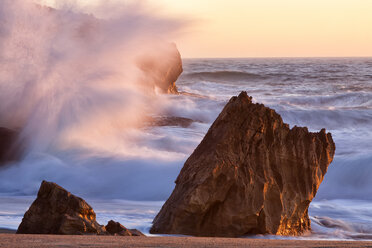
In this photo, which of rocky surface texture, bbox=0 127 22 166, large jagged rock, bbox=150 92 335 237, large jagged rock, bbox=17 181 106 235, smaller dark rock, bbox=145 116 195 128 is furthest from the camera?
smaller dark rock, bbox=145 116 195 128

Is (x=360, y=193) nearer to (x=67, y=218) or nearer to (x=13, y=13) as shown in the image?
(x=67, y=218)

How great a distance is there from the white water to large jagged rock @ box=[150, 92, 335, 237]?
484 mm

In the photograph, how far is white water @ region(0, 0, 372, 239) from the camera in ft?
25.9

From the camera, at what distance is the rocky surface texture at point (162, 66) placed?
18.6 meters

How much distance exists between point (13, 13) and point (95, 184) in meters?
5.05

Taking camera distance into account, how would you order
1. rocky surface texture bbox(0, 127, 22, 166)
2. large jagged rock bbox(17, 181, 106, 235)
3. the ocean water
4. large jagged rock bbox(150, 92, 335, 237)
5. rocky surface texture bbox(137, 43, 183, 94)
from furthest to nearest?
1. rocky surface texture bbox(137, 43, 183, 94)
2. rocky surface texture bbox(0, 127, 22, 166)
3. the ocean water
4. large jagged rock bbox(150, 92, 335, 237)
5. large jagged rock bbox(17, 181, 106, 235)

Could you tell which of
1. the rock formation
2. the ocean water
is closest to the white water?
the ocean water

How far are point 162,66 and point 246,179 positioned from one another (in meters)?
14.8

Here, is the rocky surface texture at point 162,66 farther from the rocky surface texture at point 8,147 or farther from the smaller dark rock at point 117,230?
the smaller dark rock at point 117,230

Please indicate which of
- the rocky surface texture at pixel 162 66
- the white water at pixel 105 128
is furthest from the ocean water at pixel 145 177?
the rocky surface texture at pixel 162 66

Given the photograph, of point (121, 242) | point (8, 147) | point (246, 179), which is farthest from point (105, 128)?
point (121, 242)

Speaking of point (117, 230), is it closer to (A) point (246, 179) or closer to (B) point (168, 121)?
(A) point (246, 179)

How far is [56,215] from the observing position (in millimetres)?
4543

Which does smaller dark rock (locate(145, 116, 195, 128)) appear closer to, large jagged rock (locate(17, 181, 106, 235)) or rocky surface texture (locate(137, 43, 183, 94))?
rocky surface texture (locate(137, 43, 183, 94))
